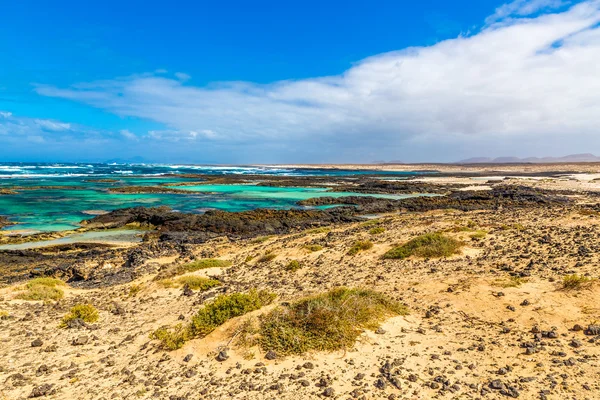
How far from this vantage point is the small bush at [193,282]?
489 inches

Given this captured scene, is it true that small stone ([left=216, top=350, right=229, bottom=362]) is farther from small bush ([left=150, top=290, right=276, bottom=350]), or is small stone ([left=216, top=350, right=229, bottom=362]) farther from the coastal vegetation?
the coastal vegetation

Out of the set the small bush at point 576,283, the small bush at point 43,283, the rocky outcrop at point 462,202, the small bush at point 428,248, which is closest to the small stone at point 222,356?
the small bush at point 576,283

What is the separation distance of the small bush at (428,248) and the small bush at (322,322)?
5.12 metres

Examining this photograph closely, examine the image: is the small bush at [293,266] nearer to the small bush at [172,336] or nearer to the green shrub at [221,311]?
the green shrub at [221,311]

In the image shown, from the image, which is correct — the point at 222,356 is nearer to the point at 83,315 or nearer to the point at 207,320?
the point at 207,320

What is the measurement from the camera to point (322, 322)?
7.17 m

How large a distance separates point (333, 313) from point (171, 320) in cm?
464

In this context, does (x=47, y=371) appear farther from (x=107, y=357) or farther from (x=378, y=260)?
(x=378, y=260)

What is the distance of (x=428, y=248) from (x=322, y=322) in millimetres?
7362

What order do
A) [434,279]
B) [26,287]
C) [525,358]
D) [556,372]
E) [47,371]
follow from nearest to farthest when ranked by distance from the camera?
[556,372] → [525,358] → [47,371] → [434,279] → [26,287]

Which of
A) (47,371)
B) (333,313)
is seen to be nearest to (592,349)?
(333,313)

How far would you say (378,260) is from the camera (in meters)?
13.6

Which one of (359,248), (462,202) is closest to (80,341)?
(359,248)

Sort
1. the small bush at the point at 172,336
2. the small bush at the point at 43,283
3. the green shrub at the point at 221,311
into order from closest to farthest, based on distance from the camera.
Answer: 1. the small bush at the point at 172,336
2. the green shrub at the point at 221,311
3. the small bush at the point at 43,283
